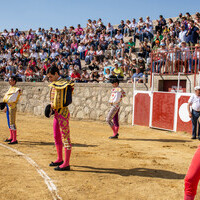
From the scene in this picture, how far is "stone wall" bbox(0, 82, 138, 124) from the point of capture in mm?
12109

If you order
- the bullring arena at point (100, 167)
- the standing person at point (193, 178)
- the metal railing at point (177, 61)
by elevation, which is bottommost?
the bullring arena at point (100, 167)

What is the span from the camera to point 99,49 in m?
15.4

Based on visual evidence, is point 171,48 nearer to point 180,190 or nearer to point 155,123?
point 155,123

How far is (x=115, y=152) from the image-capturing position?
6535mm

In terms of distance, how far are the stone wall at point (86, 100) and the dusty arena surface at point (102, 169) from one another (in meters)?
3.74

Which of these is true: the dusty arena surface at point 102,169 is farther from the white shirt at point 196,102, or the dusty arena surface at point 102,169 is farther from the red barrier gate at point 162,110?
the red barrier gate at point 162,110

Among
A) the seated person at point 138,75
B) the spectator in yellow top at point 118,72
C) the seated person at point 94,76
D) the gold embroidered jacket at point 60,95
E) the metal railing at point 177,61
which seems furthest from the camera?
the seated person at point 94,76

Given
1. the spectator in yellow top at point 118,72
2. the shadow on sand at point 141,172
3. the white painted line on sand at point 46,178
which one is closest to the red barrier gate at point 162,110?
the spectator in yellow top at point 118,72

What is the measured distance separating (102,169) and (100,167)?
0.41ft

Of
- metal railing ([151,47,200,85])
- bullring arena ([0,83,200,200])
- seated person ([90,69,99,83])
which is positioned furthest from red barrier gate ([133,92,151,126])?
seated person ([90,69,99,83])

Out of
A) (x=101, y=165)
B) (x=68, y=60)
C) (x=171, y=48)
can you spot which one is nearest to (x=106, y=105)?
(x=171, y=48)

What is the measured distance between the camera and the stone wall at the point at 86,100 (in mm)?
12109

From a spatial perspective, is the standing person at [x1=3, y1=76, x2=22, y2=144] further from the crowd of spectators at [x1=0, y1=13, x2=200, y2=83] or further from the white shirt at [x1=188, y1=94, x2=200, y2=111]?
the crowd of spectators at [x1=0, y1=13, x2=200, y2=83]

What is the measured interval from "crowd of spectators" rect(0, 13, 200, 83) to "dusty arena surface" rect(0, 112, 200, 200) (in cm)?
463
